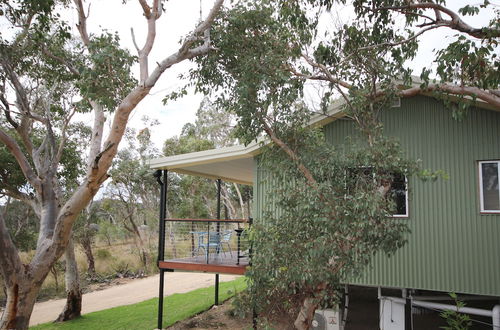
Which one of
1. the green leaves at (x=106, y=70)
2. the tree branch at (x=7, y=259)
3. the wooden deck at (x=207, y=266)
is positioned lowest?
the wooden deck at (x=207, y=266)

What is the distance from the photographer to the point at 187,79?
8.28 meters

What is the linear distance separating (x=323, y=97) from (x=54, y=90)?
23.3 ft

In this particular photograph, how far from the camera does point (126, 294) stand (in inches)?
631

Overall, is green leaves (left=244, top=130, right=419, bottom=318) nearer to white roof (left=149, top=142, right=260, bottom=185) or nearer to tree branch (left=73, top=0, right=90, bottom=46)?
white roof (left=149, top=142, right=260, bottom=185)

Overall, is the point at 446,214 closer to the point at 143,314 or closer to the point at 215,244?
the point at 215,244

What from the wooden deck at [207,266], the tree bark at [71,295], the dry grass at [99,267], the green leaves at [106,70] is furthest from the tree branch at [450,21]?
the dry grass at [99,267]

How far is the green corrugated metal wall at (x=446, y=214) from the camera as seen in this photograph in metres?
7.36

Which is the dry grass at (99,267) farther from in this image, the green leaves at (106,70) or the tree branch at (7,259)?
the green leaves at (106,70)

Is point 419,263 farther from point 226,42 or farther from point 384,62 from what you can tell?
point 226,42

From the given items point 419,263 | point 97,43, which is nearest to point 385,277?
point 419,263

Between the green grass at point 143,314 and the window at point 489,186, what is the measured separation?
581 centimetres

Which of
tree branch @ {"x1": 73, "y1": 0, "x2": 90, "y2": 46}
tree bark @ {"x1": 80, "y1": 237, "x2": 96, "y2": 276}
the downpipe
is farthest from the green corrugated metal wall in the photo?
tree bark @ {"x1": 80, "y1": 237, "x2": 96, "y2": 276}

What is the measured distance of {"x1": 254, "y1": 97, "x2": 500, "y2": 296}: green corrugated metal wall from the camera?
24.2ft

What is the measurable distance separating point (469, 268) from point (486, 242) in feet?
1.78
